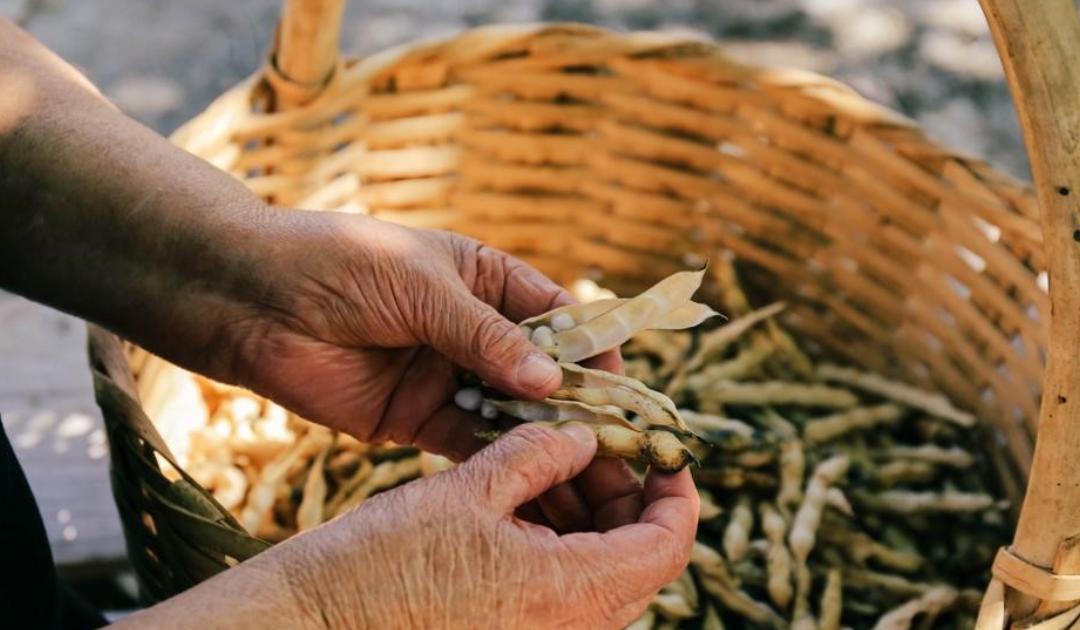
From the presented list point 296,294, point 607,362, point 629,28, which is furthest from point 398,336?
point 629,28

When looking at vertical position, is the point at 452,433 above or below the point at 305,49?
below

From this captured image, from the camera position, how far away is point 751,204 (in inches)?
84.3

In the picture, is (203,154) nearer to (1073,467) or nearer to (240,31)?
(1073,467)

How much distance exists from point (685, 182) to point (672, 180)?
0.07ft

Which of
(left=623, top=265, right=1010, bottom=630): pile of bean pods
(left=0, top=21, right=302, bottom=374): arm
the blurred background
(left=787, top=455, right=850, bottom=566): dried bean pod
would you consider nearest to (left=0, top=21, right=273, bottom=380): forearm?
(left=0, top=21, right=302, bottom=374): arm

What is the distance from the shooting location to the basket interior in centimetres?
187

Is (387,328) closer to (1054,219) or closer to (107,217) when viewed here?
(107,217)

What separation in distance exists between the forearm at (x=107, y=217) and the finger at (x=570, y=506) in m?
0.39

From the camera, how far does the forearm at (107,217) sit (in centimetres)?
131

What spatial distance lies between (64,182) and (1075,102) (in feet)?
3.25

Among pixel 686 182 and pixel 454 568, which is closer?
pixel 454 568

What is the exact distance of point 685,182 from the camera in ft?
7.04

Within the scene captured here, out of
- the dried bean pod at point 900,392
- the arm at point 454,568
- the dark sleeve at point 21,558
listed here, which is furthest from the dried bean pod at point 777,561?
the dark sleeve at point 21,558

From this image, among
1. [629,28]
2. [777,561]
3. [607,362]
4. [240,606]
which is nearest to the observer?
[240,606]
